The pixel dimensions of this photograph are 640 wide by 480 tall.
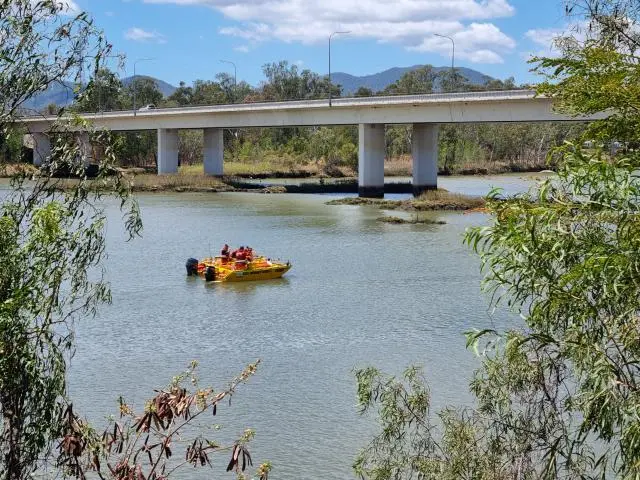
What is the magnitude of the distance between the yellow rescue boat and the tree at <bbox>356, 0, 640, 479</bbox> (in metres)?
19.0

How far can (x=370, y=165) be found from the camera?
63531 mm

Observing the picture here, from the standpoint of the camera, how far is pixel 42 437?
914cm

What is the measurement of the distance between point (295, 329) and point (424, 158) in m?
40.9

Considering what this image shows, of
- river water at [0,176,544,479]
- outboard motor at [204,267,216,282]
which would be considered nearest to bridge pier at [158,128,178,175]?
river water at [0,176,544,479]

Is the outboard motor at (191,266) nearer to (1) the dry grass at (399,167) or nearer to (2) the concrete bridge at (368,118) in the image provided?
(2) the concrete bridge at (368,118)

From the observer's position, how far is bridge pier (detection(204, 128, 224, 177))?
79.0m

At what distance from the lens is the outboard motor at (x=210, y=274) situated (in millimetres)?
31328

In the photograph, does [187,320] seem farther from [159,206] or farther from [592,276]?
[159,206]

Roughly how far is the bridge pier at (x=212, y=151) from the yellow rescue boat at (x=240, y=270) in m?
47.1

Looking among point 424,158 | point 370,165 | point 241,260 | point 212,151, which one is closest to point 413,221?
point 370,165

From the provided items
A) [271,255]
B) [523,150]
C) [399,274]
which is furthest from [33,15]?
[523,150]

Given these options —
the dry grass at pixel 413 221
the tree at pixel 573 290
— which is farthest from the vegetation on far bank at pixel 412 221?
the tree at pixel 573 290

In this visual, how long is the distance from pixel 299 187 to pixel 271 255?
36.1m

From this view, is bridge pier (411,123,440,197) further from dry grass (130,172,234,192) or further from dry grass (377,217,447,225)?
dry grass (377,217,447,225)
